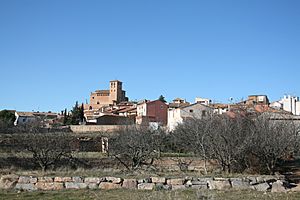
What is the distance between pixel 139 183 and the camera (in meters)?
15.4

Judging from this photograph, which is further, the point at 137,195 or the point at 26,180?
the point at 26,180

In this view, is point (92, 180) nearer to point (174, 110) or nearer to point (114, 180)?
point (114, 180)

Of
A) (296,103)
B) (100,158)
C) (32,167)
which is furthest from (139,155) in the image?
(296,103)

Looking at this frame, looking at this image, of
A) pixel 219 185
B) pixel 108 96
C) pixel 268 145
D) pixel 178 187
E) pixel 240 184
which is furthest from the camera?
pixel 108 96

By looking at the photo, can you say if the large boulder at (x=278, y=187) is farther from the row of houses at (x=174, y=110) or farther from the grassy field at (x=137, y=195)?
the row of houses at (x=174, y=110)

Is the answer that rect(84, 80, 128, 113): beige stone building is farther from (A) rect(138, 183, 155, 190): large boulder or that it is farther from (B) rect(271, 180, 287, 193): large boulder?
(B) rect(271, 180, 287, 193): large boulder

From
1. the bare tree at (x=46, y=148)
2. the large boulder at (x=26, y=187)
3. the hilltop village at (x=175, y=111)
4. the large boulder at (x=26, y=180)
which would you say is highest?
the hilltop village at (x=175, y=111)

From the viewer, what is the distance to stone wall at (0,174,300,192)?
49.9ft

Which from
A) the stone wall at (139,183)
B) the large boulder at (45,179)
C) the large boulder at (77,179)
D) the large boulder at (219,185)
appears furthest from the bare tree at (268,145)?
the large boulder at (45,179)

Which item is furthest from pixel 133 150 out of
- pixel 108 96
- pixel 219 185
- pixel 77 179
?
pixel 108 96

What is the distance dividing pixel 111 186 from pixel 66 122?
6311 cm

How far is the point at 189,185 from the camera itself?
15297 mm

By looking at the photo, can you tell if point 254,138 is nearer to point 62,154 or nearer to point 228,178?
point 228,178

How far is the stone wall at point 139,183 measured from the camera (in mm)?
15203
